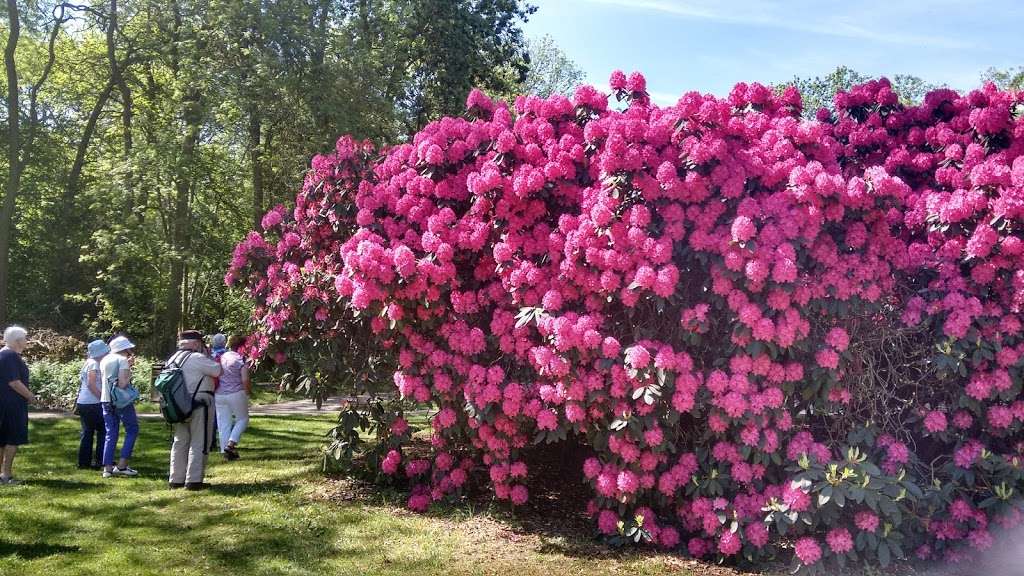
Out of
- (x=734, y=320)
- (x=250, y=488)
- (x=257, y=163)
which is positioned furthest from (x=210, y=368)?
(x=257, y=163)

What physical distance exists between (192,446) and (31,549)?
1871 mm

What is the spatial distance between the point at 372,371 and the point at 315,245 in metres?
1.53

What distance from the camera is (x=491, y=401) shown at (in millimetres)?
6129

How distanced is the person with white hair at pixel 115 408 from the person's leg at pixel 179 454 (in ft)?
2.88

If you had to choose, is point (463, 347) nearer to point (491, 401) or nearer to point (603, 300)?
point (491, 401)

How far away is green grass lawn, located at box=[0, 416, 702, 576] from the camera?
539 centimetres

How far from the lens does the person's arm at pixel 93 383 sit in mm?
8055

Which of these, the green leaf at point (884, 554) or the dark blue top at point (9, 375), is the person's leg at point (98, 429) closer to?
the dark blue top at point (9, 375)

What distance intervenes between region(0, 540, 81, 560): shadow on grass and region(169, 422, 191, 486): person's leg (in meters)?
1.75

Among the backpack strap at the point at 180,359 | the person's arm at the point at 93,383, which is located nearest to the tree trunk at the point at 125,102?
the person's arm at the point at 93,383

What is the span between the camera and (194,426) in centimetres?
742

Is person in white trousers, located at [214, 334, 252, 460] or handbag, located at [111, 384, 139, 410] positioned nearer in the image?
handbag, located at [111, 384, 139, 410]

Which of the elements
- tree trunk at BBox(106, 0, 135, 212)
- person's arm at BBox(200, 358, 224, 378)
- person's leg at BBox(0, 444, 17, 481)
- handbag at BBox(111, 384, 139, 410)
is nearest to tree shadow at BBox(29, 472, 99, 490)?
person's leg at BBox(0, 444, 17, 481)

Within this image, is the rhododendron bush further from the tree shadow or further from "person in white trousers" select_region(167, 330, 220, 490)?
the tree shadow
